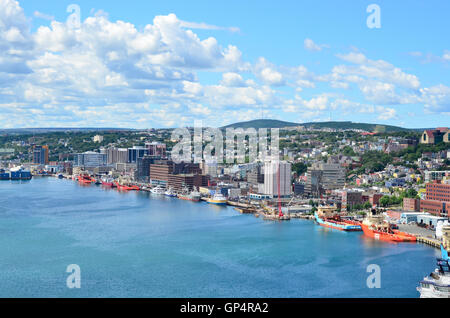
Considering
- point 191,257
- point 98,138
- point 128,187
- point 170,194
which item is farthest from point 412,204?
point 98,138

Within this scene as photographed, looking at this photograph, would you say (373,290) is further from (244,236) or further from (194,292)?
(244,236)

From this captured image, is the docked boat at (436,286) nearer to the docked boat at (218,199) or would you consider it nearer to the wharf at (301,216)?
the wharf at (301,216)

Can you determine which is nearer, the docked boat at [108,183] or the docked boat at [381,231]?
the docked boat at [381,231]

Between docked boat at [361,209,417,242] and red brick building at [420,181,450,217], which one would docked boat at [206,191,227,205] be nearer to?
A: red brick building at [420,181,450,217]

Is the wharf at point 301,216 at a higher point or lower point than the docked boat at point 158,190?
lower

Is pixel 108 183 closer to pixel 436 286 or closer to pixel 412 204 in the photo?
pixel 412 204

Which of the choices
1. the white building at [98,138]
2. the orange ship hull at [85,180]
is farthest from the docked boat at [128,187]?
the white building at [98,138]
